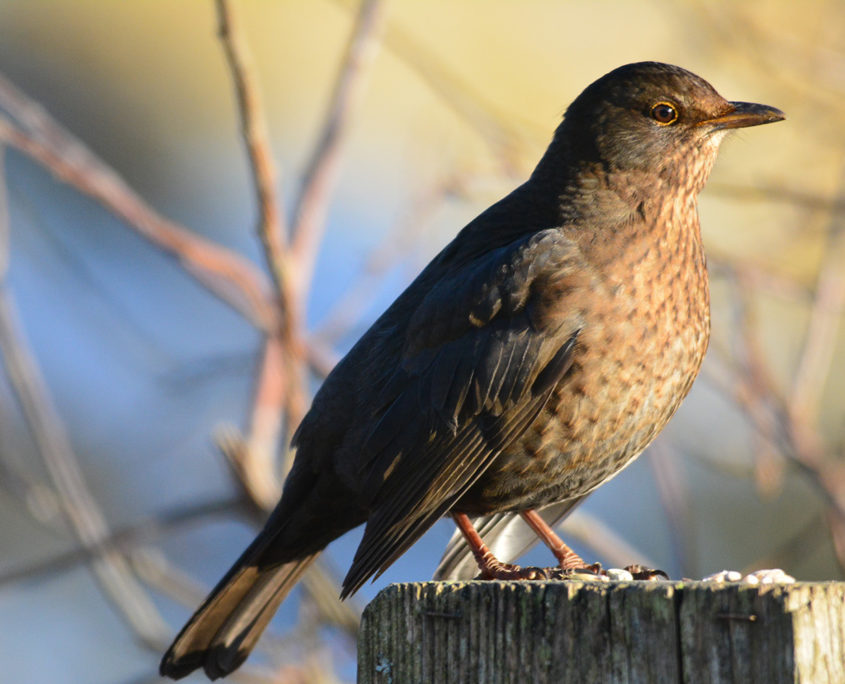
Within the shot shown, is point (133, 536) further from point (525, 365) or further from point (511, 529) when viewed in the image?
point (525, 365)

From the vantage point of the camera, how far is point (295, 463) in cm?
409

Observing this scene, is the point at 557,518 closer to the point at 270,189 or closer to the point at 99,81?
the point at 270,189

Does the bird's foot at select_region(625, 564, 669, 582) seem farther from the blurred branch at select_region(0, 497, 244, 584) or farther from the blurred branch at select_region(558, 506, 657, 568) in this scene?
the blurred branch at select_region(0, 497, 244, 584)

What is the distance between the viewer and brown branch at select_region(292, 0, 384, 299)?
387 centimetres

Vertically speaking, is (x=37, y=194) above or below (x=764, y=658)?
above

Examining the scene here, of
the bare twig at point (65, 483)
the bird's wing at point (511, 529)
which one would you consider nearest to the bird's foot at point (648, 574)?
the bird's wing at point (511, 529)

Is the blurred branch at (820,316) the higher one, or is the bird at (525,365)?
the blurred branch at (820,316)

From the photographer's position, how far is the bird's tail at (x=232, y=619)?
3.82 m

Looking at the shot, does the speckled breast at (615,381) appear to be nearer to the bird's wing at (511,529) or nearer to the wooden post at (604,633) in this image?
the bird's wing at (511,529)

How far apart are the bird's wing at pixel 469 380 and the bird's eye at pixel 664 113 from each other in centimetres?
63

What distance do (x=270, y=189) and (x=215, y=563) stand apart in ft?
21.1

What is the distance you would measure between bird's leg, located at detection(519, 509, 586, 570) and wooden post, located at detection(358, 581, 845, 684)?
1320 millimetres

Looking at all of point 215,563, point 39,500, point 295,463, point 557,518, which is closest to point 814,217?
point 557,518

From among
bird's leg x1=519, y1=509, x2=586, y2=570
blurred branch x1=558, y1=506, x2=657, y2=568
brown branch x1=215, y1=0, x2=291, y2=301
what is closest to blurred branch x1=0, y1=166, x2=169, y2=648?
brown branch x1=215, y1=0, x2=291, y2=301
